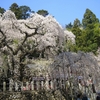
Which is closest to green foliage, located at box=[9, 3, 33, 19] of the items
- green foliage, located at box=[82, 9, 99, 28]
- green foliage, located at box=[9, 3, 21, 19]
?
green foliage, located at box=[9, 3, 21, 19]

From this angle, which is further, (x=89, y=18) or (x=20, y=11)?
(x=89, y=18)

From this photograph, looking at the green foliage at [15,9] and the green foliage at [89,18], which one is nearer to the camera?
the green foliage at [15,9]

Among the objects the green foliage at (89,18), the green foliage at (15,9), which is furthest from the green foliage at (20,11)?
the green foliage at (89,18)

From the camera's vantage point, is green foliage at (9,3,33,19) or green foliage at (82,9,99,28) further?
green foliage at (82,9,99,28)

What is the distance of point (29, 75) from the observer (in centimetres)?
1688

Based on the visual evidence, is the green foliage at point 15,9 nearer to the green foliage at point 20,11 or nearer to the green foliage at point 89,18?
the green foliage at point 20,11

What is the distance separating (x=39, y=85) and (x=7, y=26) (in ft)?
22.5

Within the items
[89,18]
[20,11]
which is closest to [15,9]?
[20,11]

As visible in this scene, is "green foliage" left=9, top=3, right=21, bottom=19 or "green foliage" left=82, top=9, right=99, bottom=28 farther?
"green foliage" left=82, top=9, right=99, bottom=28

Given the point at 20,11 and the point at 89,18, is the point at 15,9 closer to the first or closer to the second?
the point at 20,11

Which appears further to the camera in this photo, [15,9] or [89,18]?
[89,18]

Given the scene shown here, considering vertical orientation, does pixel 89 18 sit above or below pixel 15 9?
below

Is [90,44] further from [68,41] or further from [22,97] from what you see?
[22,97]

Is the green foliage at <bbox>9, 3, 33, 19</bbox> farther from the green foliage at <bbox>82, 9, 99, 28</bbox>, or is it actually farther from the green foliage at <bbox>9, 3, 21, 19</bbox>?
the green foliage at <bbox>82, 9, 99, 28</bbox>
